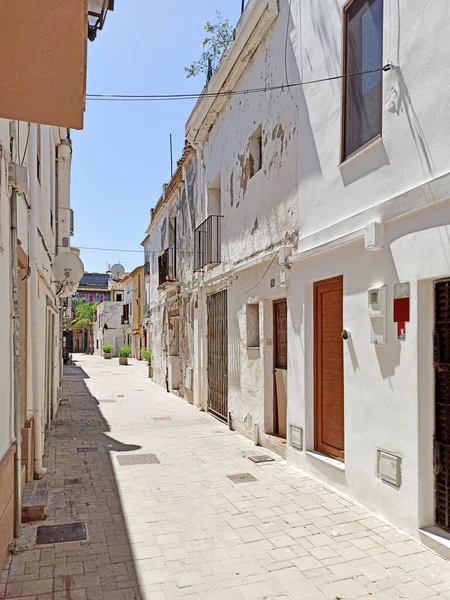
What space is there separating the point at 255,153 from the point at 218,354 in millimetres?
4317

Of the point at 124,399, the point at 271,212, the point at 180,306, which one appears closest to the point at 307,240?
the point at 271,212

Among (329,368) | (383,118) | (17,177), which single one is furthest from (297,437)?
(17,177)

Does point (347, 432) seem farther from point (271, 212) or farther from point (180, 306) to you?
point (180, 306)

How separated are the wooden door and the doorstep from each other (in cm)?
356

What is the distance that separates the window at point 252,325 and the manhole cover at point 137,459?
2510mm

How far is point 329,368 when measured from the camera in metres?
6.14

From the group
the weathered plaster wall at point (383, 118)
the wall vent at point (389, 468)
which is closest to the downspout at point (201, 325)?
the weathered plaster wall at point (383, 118)

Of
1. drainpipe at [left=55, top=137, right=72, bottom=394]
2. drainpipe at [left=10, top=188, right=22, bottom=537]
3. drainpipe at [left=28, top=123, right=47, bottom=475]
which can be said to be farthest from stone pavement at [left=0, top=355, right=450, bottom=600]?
drainpipe at [left=55, top=137, right=72, bottom=394]

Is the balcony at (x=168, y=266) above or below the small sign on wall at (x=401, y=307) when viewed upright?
above

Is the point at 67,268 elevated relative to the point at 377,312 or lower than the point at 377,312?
elevated

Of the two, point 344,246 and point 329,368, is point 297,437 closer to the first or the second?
point 329,368

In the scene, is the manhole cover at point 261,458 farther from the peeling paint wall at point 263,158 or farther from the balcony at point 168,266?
the balcony at point 168,266

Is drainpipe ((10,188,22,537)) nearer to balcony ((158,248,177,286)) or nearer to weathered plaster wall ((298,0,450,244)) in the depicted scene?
weathered plaster wall ((298,0,450,244))

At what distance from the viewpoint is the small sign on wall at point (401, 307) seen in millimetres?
4465
